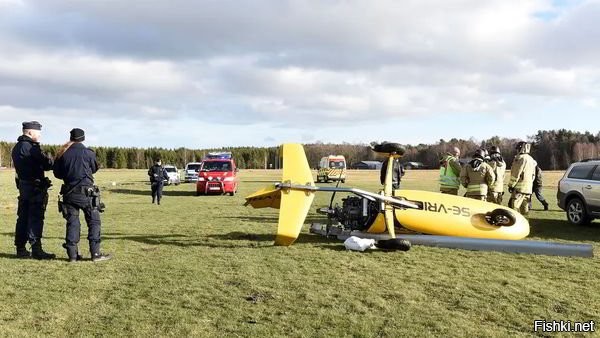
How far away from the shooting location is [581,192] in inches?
503

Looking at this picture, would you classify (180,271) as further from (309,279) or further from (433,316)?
(433,316)

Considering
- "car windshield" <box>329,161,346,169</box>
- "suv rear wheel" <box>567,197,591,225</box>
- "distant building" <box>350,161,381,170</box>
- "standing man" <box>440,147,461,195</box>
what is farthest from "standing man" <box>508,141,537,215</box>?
"distant building" <box>350,161,381,170</box>

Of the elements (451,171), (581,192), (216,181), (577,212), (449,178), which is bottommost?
(577,212)

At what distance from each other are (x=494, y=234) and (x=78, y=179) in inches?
298

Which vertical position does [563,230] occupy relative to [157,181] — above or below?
below

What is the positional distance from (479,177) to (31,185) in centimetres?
972

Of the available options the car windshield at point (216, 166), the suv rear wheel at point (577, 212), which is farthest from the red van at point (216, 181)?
the suv rear wheel at point (577, 212)

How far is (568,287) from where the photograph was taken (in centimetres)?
639

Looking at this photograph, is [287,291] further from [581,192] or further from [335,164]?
[335,164]

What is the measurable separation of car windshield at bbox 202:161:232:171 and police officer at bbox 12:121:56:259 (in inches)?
698

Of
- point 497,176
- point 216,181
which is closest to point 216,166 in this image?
point 216,181

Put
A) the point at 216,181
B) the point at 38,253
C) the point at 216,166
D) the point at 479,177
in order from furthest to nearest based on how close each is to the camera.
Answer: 1. the point at 216,166
2. the point at 216,181
3. the point at 479,177
4. the point at 38,253

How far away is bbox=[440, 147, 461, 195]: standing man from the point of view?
505 inches

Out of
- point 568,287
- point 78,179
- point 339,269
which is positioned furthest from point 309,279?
point 78,179
